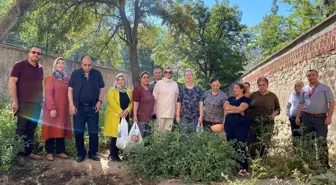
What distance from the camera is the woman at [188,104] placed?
544 cm

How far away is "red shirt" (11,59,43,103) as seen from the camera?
5043mm

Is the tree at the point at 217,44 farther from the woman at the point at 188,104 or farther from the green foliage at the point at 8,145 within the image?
the green foliage at the point at 8,145

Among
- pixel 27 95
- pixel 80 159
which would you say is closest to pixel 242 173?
pixel 80 159

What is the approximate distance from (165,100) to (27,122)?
2.15 m

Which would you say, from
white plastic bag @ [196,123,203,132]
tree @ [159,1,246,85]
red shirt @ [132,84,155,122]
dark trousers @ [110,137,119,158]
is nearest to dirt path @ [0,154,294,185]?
dark trousers @ [110,137,119,158]

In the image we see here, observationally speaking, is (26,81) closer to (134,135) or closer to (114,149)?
(114,149)

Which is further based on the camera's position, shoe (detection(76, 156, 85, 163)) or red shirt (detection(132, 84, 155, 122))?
red shirt (detection(132, 84, 155, 122))

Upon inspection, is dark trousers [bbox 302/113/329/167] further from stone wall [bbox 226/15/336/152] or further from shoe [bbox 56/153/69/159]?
shoe [bbox 56/153/69/159]

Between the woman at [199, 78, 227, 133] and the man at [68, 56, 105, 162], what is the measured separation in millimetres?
1696

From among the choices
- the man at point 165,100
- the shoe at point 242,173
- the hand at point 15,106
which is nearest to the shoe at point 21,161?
the hand at point 15,106

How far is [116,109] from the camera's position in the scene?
542cm

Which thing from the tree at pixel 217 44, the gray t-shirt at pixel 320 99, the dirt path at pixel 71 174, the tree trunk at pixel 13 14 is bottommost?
the dirt path at pixel 71 174

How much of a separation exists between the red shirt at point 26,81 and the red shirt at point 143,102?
1.52 meters

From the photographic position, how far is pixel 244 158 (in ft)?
15.6
